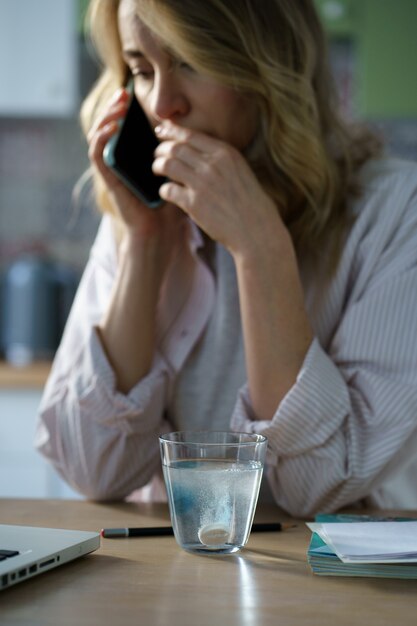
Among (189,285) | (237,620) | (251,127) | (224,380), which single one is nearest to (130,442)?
(224,380)

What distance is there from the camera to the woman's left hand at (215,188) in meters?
1.20

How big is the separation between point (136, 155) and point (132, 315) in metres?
0.27

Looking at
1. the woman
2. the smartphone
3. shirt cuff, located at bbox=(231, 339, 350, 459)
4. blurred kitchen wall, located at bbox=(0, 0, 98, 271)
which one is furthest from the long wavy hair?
blurred kitchen wall, located at bbox=(0, 0, 98, 271)

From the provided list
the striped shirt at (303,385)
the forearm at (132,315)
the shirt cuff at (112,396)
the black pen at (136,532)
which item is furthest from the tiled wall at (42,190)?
the black pen at (136,532)

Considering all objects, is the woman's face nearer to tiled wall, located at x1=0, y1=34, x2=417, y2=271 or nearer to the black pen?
the black pen

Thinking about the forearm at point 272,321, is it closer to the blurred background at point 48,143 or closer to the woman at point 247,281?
the woman at point 247,281

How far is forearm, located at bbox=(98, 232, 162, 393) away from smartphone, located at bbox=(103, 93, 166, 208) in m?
0.08

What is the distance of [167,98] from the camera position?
1.27 meters

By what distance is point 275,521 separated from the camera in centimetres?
105

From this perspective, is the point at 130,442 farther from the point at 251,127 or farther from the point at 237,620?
the point at 237,620

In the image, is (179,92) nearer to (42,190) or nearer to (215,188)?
(215,188)

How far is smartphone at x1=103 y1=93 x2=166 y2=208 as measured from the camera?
4.50 ft

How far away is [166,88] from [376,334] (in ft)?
1.48

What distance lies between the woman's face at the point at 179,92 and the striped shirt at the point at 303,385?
0.19 metres
